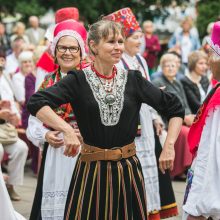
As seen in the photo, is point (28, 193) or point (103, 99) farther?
point (28, 193)

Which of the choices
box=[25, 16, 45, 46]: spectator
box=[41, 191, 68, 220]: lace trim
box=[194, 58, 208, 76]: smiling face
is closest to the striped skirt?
box=[41, 191, 68, 220]: lace trim

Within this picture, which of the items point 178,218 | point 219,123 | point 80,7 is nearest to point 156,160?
point 178,218

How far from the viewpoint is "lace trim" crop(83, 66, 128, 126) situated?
14.7 feet

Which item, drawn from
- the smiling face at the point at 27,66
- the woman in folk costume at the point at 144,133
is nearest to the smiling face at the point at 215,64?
the woman in folk costume at the point at 144,133

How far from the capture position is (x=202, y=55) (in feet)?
34.5

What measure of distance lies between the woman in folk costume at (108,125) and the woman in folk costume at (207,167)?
10.5 inches

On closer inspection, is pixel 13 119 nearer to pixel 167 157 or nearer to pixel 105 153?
pixel 105 153

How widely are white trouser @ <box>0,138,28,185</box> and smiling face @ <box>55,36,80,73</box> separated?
2.67 m

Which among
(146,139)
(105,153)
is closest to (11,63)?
(146,139)

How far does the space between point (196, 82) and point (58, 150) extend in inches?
193

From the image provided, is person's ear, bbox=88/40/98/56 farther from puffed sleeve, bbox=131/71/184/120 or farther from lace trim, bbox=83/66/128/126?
puffed sleeve, bbox=131/71/184/120

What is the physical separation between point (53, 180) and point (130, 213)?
1.29 m

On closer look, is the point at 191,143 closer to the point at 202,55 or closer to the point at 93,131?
the point at 93,131

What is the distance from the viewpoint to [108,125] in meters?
4.48
